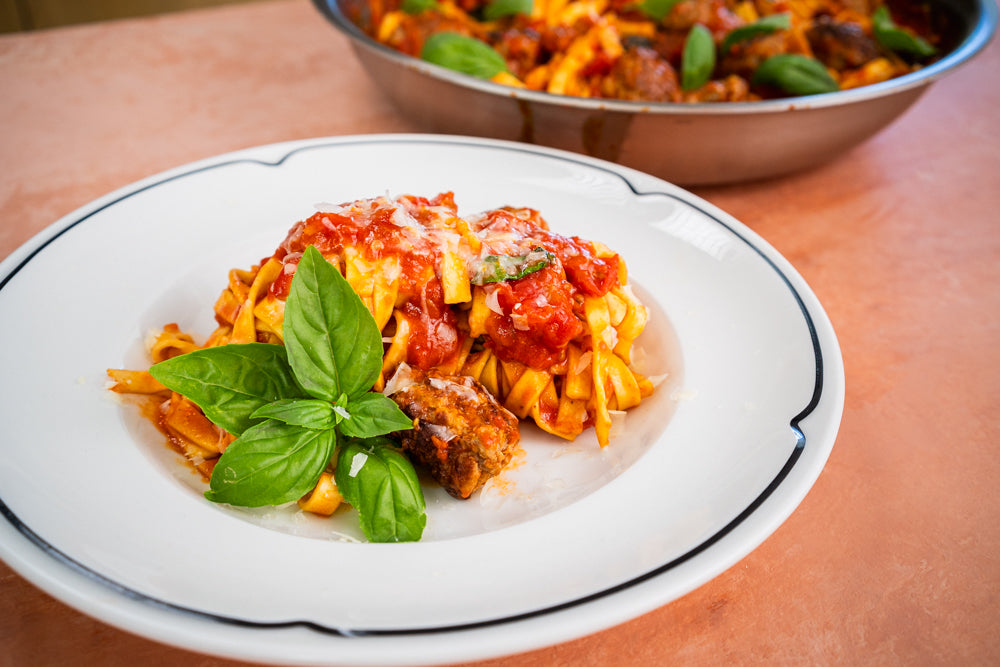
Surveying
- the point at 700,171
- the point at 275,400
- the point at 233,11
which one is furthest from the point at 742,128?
the point at 233,11

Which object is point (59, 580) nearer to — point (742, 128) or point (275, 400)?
point (275, 400)

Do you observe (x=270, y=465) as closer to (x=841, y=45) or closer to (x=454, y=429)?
(x=454, y=429)

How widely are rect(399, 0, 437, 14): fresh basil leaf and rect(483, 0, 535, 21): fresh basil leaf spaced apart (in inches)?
10.2

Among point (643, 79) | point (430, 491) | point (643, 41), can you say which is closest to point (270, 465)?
point (430, 491)

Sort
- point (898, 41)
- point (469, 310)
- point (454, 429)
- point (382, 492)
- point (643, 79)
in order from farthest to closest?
1. point (898, 41)
2. point (643, 79)
3. point (469, 310)
4. point (454, 429)
5. point (382, 492)

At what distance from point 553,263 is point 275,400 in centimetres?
75

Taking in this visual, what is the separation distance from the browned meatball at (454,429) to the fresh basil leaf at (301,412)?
0.22m

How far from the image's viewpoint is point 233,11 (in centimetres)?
465

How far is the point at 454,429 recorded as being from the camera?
1.91 meters

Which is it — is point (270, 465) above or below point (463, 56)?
below

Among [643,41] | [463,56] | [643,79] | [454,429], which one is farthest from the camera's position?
[643,41]

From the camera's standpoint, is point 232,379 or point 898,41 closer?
point 232,379

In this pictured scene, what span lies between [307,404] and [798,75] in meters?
2.38

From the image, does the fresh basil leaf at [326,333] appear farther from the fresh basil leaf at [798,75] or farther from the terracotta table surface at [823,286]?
the fresh basil leaf at [798,75]
